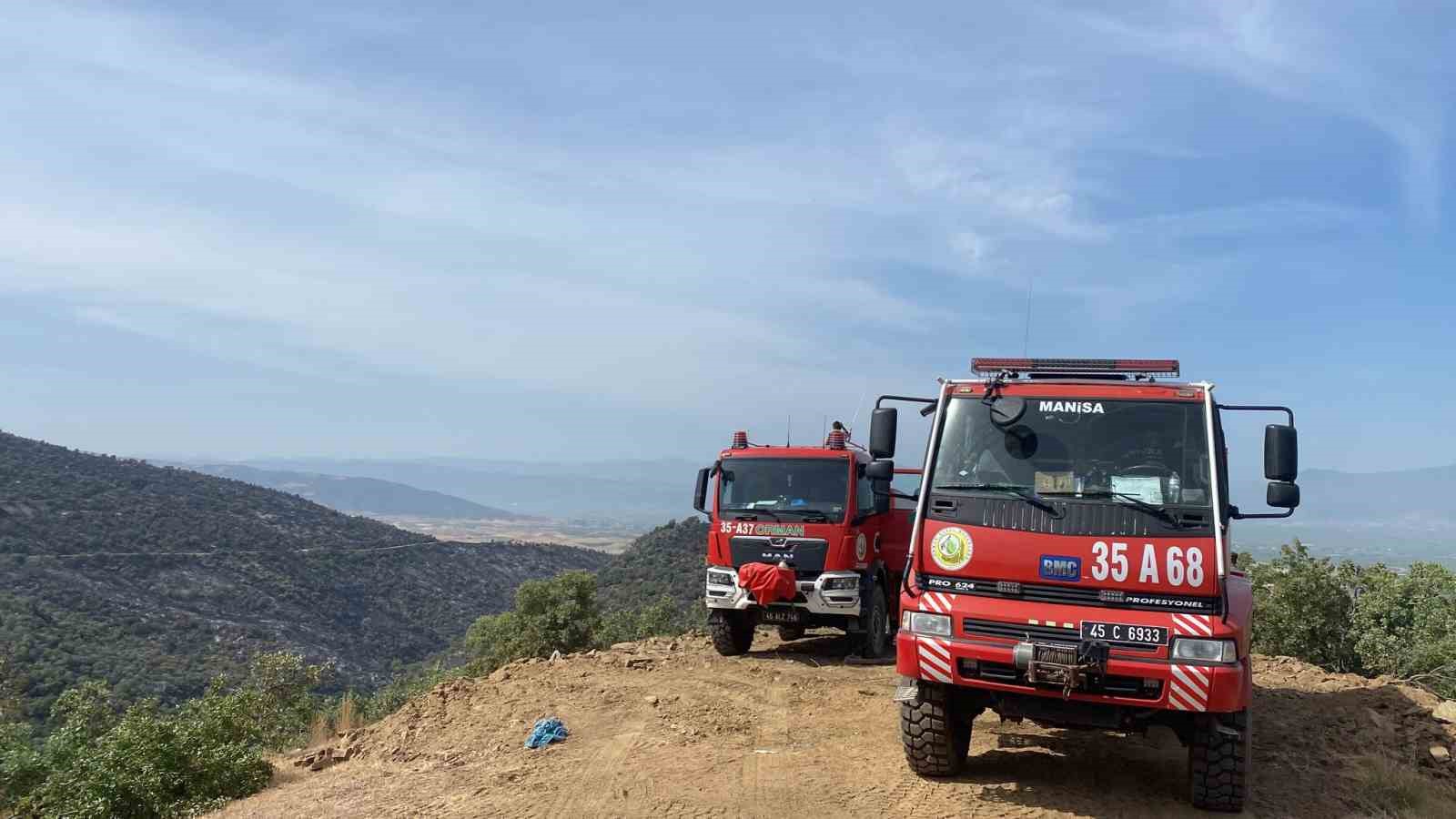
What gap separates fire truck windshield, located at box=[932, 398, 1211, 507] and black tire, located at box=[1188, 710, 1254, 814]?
1.44 metres

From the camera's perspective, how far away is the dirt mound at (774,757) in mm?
6176

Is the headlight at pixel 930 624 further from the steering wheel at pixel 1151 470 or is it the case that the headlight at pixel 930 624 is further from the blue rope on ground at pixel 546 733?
the blue rope on ground at pixel 546 733

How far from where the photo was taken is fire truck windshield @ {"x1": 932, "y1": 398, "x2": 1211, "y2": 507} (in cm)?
599

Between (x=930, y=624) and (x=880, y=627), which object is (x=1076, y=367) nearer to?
(x=930, y=624)

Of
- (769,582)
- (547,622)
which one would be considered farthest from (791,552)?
(547,622)

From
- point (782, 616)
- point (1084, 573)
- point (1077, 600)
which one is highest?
point (1084, 573)

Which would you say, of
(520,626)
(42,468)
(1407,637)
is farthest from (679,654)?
(42,468)

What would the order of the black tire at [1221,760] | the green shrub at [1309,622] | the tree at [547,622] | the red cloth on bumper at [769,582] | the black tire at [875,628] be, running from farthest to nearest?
1. the tree at [547,622]
2. the green shrub at [1309,622]
3. the black tire at [875,628]
4. the red cloth on bumper at [769,582]
5. the black tire at [1221,760]

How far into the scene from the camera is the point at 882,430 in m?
6.77

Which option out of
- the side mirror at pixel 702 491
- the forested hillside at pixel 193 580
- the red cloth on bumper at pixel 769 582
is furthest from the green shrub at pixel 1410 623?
the forested hillside at pixel 193 580

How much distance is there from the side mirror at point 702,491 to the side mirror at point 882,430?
522cm

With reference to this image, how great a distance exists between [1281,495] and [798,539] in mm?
6021

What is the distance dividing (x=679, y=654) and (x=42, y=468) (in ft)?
175

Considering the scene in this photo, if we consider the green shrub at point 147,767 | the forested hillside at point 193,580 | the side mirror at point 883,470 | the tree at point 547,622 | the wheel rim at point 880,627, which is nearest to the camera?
the green shrub at point 147,767
